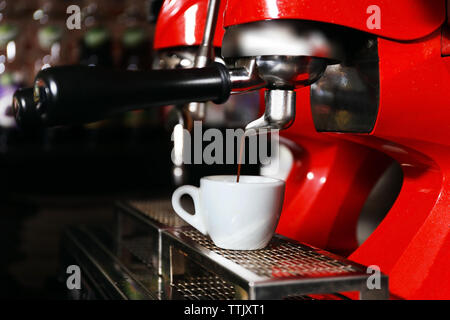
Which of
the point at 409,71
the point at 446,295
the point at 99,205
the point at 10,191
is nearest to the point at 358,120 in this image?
the point at 409,71

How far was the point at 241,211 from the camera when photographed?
1.43ft

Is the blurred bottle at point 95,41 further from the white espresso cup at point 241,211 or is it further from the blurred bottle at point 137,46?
the white espresso cup at point 241,211

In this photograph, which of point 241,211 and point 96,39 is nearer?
point 241,211

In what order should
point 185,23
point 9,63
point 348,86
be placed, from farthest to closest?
point 9,63 < point 185,23 < point 348,86

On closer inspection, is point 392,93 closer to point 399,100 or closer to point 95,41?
point 399,100

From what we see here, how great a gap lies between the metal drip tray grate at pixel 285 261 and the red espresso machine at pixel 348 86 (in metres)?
0.09

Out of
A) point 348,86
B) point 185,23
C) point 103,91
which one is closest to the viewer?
point 103,91

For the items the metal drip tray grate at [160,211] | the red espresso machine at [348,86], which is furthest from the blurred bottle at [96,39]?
the red espresso machine at [348,86]

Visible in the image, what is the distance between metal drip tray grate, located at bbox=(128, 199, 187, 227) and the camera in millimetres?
601

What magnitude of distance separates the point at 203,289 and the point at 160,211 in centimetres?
20

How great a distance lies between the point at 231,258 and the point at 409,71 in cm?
22

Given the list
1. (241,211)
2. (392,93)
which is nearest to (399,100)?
(392,93)

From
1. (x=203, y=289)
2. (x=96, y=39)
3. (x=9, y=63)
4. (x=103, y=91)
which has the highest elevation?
(x=96, y=39)

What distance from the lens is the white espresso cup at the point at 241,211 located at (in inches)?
17.1
